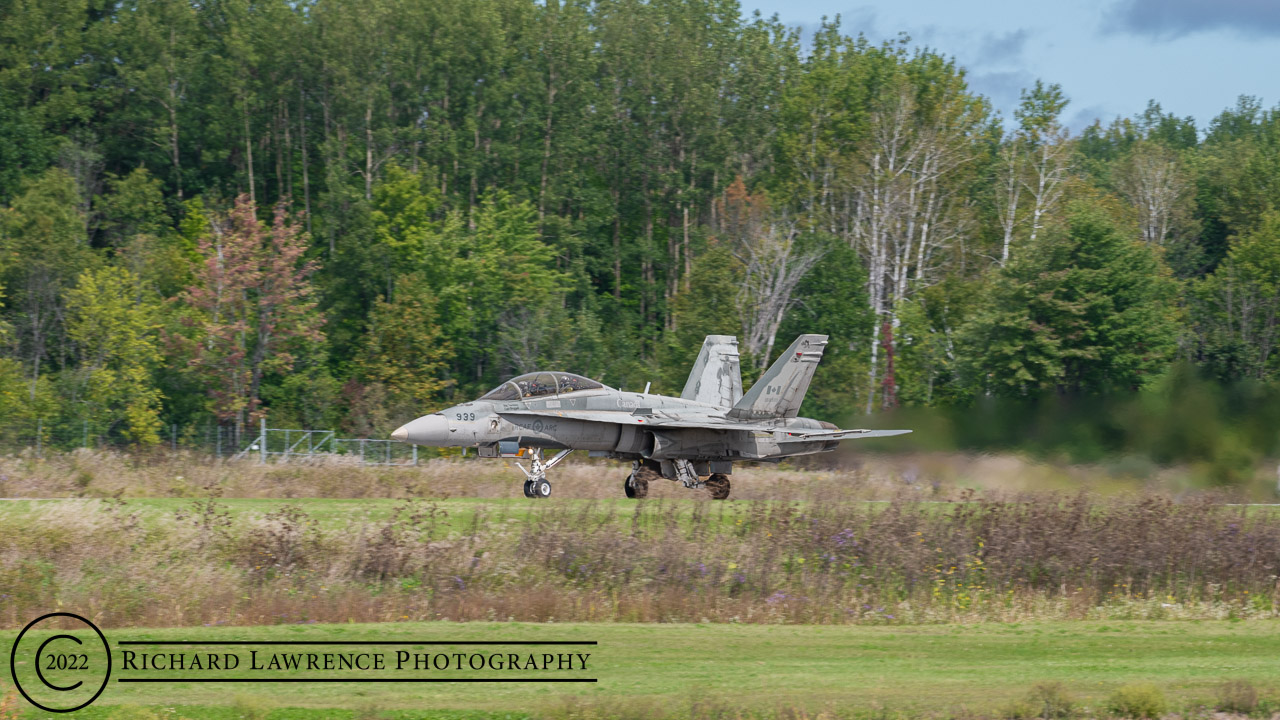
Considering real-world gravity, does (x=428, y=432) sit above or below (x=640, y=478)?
above

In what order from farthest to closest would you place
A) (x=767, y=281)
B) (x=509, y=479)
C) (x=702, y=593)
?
(x=767, y=281), (x=509, y=479), (x=702, y=593)

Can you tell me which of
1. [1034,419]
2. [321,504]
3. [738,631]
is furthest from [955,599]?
[321,504]

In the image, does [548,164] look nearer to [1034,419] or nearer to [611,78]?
[611,78]

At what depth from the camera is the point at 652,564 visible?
1841 cm

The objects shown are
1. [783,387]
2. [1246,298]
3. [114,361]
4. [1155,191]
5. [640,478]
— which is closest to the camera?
[640,478]

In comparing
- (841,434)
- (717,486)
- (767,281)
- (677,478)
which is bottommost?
(717,486)

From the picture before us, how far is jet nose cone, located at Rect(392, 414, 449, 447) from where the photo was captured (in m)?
23.2

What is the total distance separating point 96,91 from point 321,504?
5377 cm

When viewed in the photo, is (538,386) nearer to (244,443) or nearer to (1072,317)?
(244,443)

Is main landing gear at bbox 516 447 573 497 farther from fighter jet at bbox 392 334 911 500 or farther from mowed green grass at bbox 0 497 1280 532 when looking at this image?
mowed green grass at bbox 0 497 1280 532

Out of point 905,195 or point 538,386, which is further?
point 905,195

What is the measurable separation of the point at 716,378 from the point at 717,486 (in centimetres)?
332

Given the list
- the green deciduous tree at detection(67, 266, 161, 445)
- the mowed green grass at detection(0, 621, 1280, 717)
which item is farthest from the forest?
the mowed green grass at detection(0, 621, 1280, 717)

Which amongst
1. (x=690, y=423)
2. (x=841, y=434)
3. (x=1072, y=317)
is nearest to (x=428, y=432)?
(x=690, y=423)
